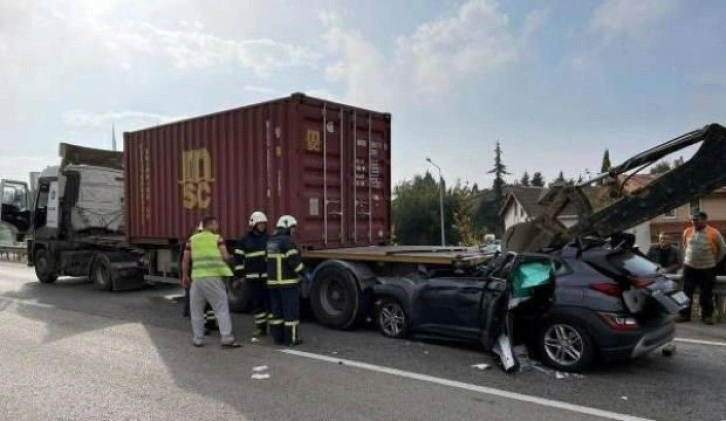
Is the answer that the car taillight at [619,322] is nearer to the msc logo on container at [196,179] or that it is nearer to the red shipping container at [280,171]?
the red shipping container at [280,171]

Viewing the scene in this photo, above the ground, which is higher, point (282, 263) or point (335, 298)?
point (282, 263)

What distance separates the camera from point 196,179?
34.8 feet

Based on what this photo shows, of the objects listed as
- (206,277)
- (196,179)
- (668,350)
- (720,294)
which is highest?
(196,179)

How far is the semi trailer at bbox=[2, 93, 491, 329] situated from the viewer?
8242 millimetres

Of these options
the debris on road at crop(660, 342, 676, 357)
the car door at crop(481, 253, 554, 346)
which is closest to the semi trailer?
the car door at crop(481, 253, 554, 346)

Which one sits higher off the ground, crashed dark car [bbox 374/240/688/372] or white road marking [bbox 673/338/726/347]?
crashed dark car [bbox 374/240/688/372]

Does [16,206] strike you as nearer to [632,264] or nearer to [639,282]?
[632,264]

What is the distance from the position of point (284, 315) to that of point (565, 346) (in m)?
3.29

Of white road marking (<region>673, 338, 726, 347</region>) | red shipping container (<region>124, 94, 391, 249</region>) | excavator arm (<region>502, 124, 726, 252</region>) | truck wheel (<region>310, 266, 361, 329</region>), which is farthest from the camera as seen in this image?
red shipping container (<region>124, 94, 391, 249</region>)

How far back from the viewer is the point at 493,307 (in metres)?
6.23

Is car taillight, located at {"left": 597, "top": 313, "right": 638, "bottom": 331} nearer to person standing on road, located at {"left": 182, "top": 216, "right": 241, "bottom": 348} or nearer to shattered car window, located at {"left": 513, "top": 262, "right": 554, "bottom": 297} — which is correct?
shattered car window, located at {"left": 513, "top": 262, "right": 554, "bottom": 297}

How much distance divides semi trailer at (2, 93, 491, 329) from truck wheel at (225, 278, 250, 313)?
0.02 m

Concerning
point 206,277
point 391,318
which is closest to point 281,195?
point 206,277

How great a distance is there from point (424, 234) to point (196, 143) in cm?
5786
